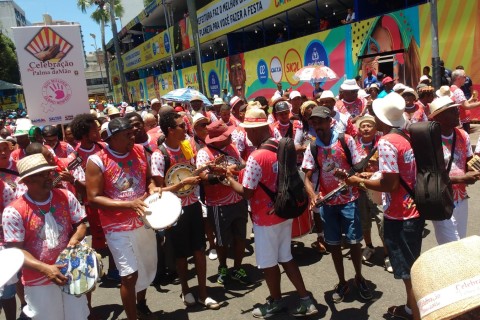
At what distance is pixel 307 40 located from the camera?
16516 millimetres

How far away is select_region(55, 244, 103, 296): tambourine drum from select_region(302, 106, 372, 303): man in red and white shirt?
201cm

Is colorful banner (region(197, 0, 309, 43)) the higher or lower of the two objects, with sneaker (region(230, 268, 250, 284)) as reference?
higher

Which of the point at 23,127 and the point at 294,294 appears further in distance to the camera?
the point at 23,127

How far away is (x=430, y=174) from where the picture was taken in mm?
3090

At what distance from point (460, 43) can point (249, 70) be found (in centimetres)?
1179

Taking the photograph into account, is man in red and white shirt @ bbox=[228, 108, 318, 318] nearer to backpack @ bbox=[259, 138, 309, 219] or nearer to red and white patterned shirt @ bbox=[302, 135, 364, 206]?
backpack @ bbox=[259, 138, 309, 219]

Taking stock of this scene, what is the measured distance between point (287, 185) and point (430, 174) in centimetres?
116

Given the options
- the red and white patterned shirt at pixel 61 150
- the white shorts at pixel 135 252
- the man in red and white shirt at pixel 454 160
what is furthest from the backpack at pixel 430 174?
the red and white patterned shirt at pixel 61 150

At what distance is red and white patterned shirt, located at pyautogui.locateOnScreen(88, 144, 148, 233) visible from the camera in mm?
3660

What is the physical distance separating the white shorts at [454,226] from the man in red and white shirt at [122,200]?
96.5 inches

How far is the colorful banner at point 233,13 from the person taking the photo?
1794 cm

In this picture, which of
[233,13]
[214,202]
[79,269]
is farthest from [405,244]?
[233,13]

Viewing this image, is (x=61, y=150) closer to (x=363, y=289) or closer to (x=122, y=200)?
(x=122, y=200)

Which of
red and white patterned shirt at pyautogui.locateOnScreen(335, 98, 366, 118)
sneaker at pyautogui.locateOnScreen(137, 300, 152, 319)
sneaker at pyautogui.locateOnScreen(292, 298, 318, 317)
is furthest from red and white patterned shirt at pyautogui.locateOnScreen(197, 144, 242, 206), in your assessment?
red and white patterned shirt at pyautogui.locateOnScreen(335, 98, 366, 118)
